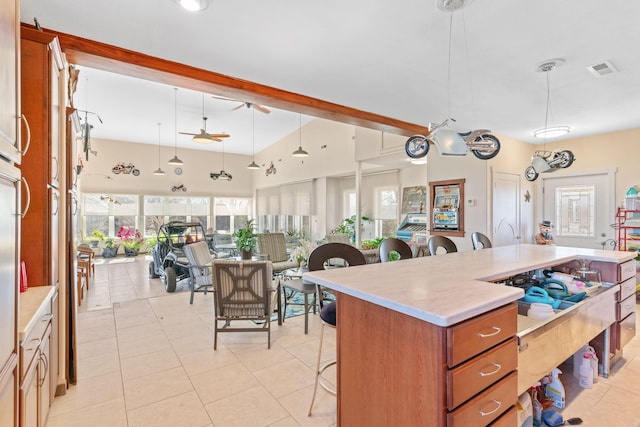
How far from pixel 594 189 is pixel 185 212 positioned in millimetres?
11000

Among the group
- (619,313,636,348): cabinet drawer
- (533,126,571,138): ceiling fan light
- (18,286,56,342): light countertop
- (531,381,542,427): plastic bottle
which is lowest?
(531,381,542,427): plastic bottle

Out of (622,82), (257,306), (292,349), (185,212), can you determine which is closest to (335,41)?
(257,306)

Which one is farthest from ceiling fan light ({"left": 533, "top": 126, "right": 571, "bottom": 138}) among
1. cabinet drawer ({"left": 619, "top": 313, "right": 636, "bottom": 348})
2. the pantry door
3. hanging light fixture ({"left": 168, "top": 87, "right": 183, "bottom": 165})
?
hanging light fixture ({"left": 168, "top": 87, "right": 183, "bottom": 165})

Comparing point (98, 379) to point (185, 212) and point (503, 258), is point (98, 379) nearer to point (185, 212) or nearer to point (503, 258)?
point (503, 258)

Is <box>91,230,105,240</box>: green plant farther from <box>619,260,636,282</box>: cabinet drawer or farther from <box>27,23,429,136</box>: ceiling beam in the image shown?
<box>619,260,636,282</box>: cabinet drawer

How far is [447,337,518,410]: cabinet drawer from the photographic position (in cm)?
123

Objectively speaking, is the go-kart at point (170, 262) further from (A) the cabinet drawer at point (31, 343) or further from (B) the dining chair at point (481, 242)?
(B) the dining chair at point (481, 242)

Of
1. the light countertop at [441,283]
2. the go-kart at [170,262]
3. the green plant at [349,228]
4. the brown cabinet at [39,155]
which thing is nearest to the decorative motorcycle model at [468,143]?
the light countertop at [441,283]

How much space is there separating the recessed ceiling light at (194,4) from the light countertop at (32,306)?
6.18 ft

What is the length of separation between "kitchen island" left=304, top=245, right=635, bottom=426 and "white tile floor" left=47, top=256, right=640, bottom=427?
0.76 m

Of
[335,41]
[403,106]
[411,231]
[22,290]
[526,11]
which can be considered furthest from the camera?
[411,231]

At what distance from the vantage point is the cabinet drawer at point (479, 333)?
1229 millimetres

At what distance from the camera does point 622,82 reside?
3244 mm

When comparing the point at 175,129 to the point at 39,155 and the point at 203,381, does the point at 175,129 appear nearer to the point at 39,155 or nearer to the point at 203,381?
the point at 39,155
